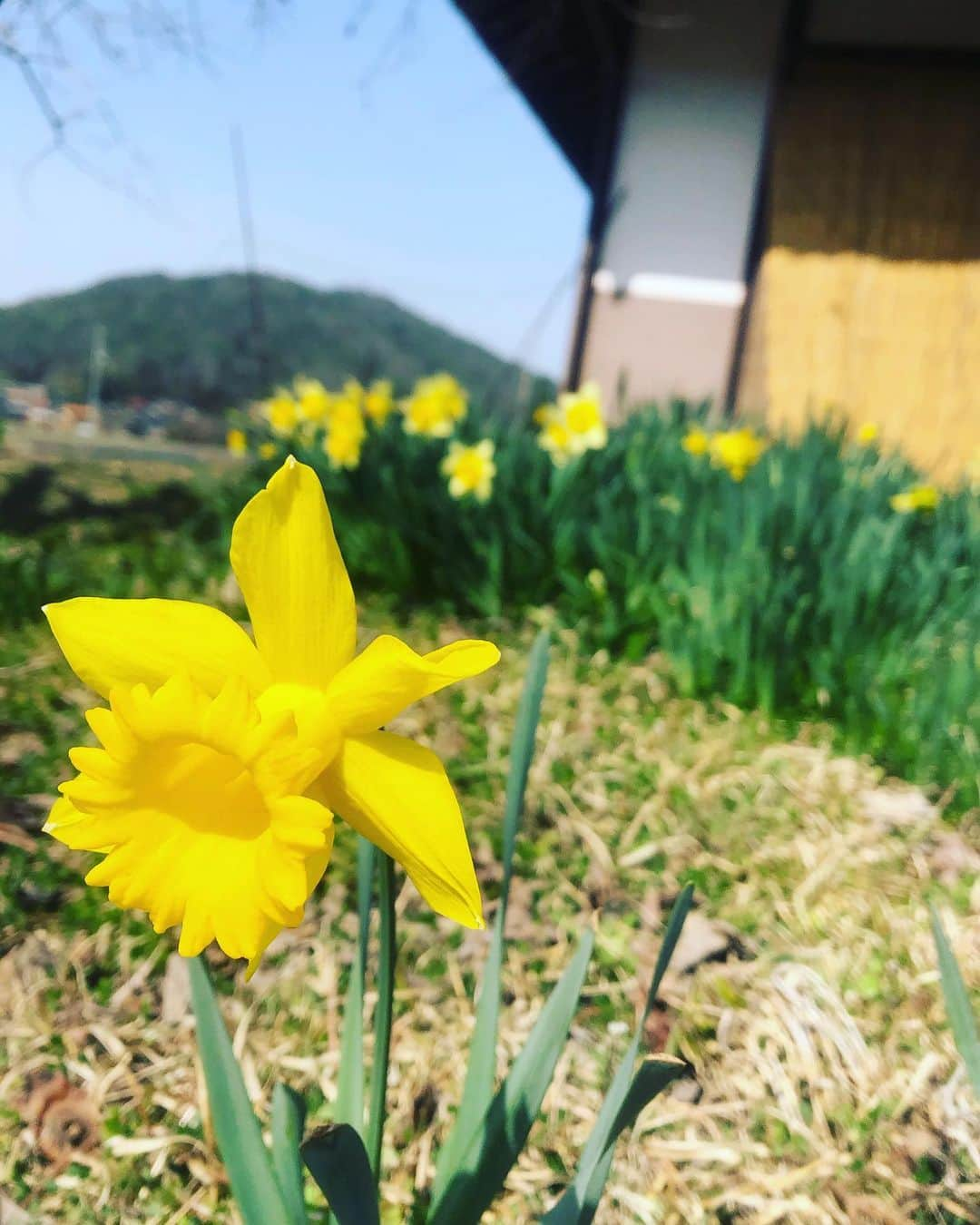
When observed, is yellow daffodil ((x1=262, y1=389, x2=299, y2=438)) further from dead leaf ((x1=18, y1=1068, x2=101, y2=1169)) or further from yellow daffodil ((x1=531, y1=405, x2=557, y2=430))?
dead leaf ((x1=18, y1=1068, x2=101, y2=1169))

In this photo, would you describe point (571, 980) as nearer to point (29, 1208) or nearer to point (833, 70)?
point (29, 1208)

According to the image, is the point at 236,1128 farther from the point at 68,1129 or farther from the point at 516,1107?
the point at 68,1129

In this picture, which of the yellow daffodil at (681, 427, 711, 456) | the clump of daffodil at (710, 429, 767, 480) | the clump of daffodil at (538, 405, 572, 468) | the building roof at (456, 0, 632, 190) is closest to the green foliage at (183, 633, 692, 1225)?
the clump of daffodil at (710, 429, 767, 480)

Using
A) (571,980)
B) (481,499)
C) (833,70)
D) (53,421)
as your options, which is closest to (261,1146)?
(571,980)

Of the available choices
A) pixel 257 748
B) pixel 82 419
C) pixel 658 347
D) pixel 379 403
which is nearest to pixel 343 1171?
pixel 257 748

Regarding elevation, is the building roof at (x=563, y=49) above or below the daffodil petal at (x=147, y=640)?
above

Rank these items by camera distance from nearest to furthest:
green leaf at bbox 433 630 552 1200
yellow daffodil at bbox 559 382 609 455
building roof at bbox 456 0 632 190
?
green leaf at bbox 433 630 552 1200 < yellow daffodil at bbox 559 382 609 455 < building roof at bbox 456 0 632 190

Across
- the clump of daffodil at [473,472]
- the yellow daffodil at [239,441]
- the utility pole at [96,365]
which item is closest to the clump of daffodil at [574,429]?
the clump of daffodil at [473,472]

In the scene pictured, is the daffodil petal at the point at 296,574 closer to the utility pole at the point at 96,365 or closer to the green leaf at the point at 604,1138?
the green leaf at the point at 604,1138
